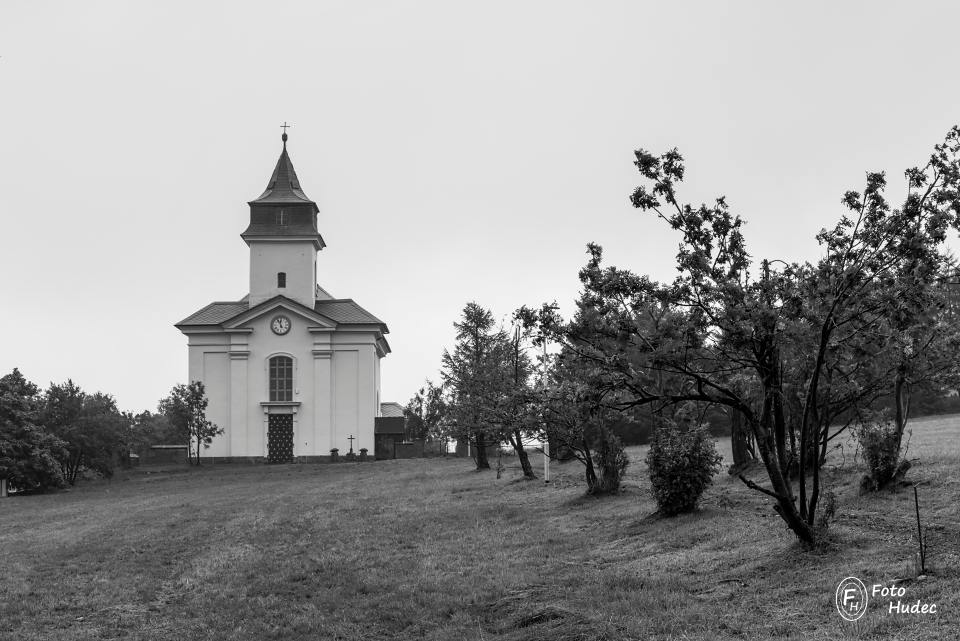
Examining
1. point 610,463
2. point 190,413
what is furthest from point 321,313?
point 610,463

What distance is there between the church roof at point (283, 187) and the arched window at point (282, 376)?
34.2 ft

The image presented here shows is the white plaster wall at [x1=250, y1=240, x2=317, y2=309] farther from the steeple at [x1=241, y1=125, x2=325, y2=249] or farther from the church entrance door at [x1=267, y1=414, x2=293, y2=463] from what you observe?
the church entrance door at [x1=267, y1=414, x2=293, y2=463]

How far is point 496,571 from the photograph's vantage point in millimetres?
13203

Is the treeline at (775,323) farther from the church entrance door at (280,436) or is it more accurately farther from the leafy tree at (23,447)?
the church entrance door at (280,436)

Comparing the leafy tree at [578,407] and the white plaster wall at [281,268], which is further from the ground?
the white plaster wall at [281,268]

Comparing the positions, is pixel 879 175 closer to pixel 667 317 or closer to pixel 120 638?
pixel 667 317

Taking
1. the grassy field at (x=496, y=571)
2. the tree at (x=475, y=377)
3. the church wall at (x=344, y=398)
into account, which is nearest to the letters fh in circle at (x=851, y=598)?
the grassy field at (x=496, y=571)

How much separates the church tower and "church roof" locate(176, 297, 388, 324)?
39.8 inches

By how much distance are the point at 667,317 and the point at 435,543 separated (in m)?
7.34

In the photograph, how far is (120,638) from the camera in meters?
10.3

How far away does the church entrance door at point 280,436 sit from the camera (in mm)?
59031

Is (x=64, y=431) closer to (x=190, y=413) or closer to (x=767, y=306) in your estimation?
(x=190, y=413)

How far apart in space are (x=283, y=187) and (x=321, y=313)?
29.7ft

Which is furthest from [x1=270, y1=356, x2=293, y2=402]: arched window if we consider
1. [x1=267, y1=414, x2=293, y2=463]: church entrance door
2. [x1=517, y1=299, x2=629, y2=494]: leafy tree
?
[x1=517, y1=299, x2=629, y2=494]: leafy tree
